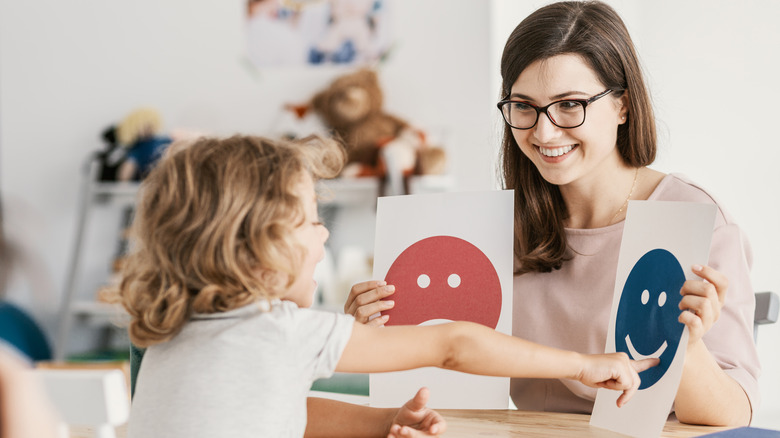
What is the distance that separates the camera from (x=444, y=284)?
3.11ft

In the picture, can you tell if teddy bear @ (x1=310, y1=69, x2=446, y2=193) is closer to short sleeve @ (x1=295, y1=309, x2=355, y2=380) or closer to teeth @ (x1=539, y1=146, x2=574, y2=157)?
teeth @ (x1=539, y1=146, x2=574, y2=157)

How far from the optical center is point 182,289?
25.6 inches

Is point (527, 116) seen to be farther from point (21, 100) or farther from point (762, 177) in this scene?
point (21, 100)


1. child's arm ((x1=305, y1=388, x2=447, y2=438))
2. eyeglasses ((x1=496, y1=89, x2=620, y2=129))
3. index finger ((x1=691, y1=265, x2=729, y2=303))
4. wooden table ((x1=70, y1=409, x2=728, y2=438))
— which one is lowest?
wooden table ((x1=70, y1=409, x2=728, y2=438))

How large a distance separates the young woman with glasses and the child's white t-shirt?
0.99ft

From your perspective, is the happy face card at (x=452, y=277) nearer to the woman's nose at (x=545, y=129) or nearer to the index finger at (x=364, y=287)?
the index finger at (x=364, y=287)

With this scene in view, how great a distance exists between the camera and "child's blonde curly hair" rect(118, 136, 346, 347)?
640 millimetres

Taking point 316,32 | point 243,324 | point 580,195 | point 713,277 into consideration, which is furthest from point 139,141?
point 713,277

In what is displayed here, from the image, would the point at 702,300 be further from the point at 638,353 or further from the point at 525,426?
the point at 525,426

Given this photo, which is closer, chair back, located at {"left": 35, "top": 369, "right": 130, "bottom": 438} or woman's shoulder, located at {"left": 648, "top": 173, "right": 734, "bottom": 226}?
chair back, located at {"left": 35, "top": 369, "right": 130, "bottom": 438}

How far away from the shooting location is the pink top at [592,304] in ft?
3.16

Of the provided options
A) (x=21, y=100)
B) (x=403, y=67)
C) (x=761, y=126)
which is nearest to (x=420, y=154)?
(x=403, y=67)

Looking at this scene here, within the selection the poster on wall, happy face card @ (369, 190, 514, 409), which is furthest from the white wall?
the poster on wall

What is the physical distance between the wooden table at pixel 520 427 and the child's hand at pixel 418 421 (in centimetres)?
9
